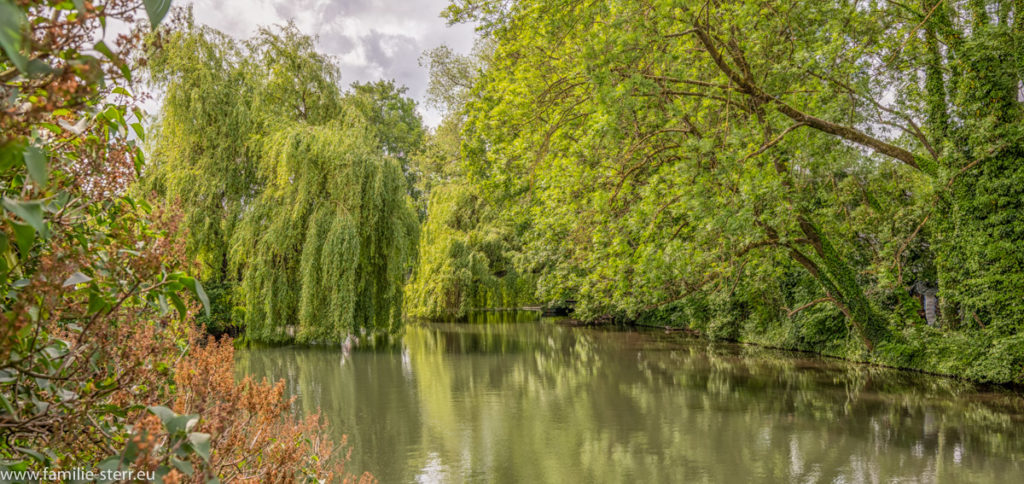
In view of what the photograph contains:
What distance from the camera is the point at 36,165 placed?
0.79 meters

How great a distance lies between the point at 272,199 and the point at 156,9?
44.0 ft

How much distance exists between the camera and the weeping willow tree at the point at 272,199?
12.7 metres

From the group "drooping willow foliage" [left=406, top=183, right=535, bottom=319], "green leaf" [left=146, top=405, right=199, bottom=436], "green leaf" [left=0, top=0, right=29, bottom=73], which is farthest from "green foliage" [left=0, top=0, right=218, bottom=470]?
"drooping willow foliage" [left=406, top=183, right=535, bottom=319]

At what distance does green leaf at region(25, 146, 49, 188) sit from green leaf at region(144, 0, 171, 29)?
231 millimetres

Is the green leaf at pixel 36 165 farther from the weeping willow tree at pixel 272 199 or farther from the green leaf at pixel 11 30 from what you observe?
the weeping willow tree at pixel 272 199

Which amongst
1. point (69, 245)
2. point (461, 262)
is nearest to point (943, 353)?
point (69, 245)

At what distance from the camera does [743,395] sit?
9.01 metres

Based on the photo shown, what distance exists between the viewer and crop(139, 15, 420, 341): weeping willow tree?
12688 mm

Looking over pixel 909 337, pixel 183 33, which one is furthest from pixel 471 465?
pixel 183 33

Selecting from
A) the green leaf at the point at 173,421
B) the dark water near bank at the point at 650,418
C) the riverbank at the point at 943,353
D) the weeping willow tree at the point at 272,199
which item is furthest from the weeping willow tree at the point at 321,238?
the green leaf at the point at 173,421

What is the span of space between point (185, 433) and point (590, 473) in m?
4.88

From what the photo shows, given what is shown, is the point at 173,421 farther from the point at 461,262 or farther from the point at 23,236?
the point at 461,262

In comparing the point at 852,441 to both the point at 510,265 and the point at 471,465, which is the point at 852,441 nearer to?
the point at 471,465

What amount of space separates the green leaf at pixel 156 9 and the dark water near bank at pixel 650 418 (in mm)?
3725
